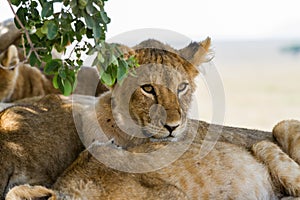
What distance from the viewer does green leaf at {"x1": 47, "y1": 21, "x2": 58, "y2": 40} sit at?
3.31 metres

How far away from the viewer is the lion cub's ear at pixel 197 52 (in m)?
4.88

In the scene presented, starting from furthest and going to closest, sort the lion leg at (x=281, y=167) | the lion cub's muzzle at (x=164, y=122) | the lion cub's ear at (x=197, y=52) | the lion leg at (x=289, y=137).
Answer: the lion leg at (x=289, y=137) < the lion cub's ear at (x=197, y=52) < the lion leg at (x=281, y=167) < the lion cub's muzzle at (x=164, y=122)

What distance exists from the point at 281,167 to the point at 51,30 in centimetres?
208

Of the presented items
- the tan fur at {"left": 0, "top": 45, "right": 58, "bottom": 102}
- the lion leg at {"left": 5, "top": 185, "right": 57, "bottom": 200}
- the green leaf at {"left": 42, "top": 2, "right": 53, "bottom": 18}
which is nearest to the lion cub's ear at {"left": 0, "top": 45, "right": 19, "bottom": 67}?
the tan fur at {"left": 0, "top": 45, "right": 58, "bottom": 102}

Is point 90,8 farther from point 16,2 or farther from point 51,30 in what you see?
point 16,2

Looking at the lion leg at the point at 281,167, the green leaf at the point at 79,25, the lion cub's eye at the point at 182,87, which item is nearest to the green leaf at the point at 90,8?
the green leaf at the point at 79,25

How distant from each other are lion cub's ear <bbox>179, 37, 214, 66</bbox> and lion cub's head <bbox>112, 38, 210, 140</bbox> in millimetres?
35

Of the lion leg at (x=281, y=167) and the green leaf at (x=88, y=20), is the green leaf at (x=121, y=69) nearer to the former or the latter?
the green leaf at (x=88, y=20)

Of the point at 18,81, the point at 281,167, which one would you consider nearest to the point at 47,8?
the point at 281,167

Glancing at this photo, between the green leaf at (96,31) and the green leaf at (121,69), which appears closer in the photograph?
the green leaf at (96,31)

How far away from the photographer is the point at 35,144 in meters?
4.80

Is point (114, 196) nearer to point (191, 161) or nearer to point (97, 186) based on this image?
point (97, 186)

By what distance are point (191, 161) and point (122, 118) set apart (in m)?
0.54

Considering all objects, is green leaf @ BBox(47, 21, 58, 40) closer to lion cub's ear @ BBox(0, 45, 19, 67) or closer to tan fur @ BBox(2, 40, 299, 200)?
tan fur @ BBox(2, 40, 299, 200)
